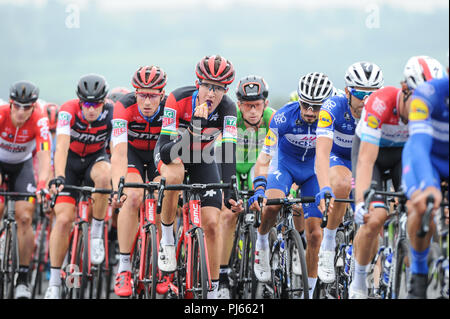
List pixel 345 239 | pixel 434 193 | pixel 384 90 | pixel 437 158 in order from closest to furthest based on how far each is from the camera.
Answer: pixel 434 193 → pixel 437 158 → pixel 384 90 → pixel 345 239

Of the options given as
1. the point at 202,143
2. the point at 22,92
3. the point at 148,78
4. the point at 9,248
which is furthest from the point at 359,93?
the point at 9,248

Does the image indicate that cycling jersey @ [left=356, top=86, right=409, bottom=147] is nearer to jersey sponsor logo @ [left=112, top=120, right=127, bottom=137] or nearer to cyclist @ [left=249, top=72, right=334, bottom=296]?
cyclist @ [left=249, top=72, right=334, bottom=296]

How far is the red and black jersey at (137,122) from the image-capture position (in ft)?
25.2

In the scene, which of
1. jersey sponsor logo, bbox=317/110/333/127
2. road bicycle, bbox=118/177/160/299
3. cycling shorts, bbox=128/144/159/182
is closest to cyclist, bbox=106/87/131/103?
cycling shorts, bbox=128/144/159/182

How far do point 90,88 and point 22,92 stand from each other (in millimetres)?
900

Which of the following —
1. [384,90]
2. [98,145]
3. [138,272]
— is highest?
[98,145]

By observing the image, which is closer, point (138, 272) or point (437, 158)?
point (437, 158)

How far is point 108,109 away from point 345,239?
3.41m

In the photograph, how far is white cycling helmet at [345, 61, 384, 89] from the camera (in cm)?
646

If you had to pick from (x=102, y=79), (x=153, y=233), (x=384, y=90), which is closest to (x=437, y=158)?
(x=384, y=90)

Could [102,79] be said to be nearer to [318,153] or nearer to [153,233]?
[153,233]

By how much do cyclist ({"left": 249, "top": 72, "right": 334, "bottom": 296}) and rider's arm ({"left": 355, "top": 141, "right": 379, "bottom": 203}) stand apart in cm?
197

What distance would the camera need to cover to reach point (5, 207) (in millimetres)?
8266

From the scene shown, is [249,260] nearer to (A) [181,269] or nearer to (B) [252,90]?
(A) [181,269]
